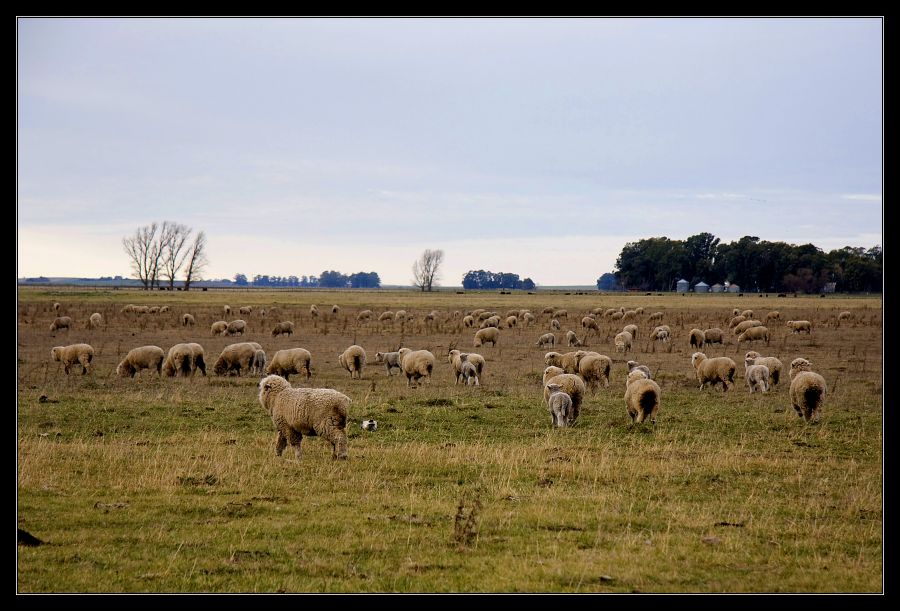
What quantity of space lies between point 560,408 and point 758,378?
27.4ft

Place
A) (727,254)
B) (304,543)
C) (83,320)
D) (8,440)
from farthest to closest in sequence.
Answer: (727,254), (83,320), (304,543), (8,440)

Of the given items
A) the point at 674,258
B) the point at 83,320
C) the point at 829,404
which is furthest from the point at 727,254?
the point at 829,404

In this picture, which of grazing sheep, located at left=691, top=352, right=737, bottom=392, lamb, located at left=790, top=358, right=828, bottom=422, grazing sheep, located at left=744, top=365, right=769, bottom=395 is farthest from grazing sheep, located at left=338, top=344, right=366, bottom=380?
lamb, located at left=790, top=358, right=828, bottom=422

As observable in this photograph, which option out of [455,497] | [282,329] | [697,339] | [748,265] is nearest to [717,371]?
[455,497]

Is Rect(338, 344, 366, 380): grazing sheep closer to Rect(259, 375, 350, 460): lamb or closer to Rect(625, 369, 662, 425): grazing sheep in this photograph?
Rect(625, 369, 662, 425): grazing sheep

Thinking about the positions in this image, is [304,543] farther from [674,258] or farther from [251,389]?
[674,258]

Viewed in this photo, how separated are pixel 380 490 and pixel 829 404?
14.2 meters

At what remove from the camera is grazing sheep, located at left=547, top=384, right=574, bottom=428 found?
1662 centimetres

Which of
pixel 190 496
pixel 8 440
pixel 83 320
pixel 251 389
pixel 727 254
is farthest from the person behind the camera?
pixel 727 254

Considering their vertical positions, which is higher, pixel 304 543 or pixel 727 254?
pixel 727 254

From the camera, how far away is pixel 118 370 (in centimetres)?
2653

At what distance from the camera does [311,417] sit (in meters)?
13.1

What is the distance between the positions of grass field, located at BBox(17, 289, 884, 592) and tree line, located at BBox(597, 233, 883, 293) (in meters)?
125

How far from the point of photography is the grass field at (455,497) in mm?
7906
